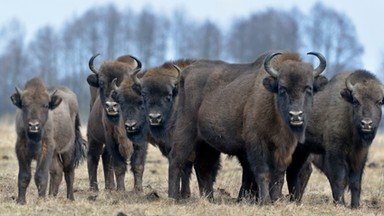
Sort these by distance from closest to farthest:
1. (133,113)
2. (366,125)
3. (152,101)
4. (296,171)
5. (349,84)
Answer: (366,125), (349,84), (152,101), (296,171), (133,113)

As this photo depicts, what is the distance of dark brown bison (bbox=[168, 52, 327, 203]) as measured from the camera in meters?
15.6

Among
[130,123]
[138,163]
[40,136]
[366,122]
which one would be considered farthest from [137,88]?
[366,122]

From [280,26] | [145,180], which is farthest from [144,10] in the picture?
[145,180]

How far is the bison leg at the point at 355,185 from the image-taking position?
1648 cm

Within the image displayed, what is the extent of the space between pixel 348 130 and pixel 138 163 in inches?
172

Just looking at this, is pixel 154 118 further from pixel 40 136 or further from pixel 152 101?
pixel 40 136

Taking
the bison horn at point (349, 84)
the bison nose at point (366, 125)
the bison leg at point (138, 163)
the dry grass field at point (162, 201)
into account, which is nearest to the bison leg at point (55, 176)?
the dry grass field at point (162, 201)

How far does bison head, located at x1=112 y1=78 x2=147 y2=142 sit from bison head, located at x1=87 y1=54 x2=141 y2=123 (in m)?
0.71

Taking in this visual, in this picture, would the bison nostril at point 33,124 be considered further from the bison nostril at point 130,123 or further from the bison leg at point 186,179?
→ the bison leg at point 186,179

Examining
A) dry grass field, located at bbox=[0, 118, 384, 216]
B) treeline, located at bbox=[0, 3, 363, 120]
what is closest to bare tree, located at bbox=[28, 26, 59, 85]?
treeline, located at bbox=[0, 3, 363, 120]

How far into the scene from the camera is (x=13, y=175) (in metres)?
20.2

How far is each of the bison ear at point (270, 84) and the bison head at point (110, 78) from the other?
4.18 metres

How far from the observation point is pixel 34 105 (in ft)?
53.9

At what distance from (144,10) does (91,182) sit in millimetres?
89562
